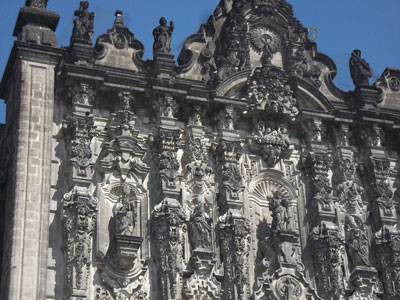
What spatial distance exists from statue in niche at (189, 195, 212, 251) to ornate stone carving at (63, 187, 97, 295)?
82.3 inches

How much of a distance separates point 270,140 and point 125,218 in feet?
14.1

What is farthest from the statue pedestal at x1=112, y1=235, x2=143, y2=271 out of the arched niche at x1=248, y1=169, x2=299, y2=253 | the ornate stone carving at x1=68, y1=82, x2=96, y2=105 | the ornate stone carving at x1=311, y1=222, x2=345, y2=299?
the ornate stone carving at x1=311, y1=222, x2=345, y2=299

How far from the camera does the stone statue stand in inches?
998

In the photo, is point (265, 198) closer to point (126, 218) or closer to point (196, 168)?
point (196, 168)

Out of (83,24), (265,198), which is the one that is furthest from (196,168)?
(83,24)

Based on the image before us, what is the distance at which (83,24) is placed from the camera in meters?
23.2

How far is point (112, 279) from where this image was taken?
67.4 feet

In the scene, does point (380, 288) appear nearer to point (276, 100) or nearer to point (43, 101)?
point (276, 100)

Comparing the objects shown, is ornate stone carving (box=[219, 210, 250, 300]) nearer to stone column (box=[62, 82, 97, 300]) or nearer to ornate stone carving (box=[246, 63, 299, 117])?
stone column (box=[62, 82, 97, 300])

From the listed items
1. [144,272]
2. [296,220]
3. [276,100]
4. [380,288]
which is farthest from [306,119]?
[144,272]

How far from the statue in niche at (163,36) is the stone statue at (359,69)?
15.4ft

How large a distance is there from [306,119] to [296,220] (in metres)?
2.54

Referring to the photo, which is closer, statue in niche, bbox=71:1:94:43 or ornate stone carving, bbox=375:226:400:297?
ornate stone carving, bbox=375:226:400:297

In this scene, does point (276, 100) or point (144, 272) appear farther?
point (276, 100)
